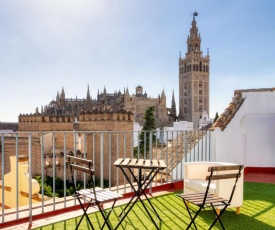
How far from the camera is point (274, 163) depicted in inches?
295

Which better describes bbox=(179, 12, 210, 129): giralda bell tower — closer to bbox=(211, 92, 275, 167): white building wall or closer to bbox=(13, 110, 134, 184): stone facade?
bbox=(13, 110, 134, 184): stone facade

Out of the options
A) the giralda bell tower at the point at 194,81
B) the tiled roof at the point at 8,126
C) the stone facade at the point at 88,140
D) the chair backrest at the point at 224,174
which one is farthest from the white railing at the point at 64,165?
the giralda bell tower at the point at 194,81

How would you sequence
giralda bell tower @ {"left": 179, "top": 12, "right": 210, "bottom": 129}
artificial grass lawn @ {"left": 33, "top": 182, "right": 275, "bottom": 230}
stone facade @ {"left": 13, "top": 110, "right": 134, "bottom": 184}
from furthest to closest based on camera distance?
giralda bell tower @ {"left": 179, "top": 12, "right": 210, "bottom": 129}
stone facade @ {"left": 13, "top": 110, "right": 134, "bottom": 184}
artificial grass lawn @ {"left": 33, "top": 182, "right": 275, "bottom": 230}

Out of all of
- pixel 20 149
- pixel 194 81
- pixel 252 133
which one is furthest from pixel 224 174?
pixel 194 81

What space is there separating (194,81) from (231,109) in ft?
292

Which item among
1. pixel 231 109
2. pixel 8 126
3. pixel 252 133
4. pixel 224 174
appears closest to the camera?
pixel 224 174

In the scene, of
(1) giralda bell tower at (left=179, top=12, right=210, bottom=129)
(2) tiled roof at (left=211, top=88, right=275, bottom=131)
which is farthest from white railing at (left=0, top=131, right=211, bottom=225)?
(1) giralda bell tower at (left=179, top=12, right=210, bottom=129)

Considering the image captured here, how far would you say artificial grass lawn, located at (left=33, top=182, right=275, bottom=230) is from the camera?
3.55 metres

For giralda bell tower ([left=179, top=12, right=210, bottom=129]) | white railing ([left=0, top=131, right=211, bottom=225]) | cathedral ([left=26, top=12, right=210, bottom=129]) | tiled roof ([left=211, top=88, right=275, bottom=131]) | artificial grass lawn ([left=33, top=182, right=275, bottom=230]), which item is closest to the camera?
artificial grass lawn ([left=33, top=182, right=275, bottom=230])

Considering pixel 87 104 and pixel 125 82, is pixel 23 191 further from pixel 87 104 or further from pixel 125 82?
pixel 125 82

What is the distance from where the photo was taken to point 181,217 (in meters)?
3.84

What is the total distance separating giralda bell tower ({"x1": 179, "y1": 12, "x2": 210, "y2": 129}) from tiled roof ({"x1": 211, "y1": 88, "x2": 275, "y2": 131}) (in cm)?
8463

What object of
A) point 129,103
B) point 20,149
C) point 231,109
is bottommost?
point 20,149

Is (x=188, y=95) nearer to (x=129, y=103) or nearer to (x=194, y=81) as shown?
(x=194, y=81)
